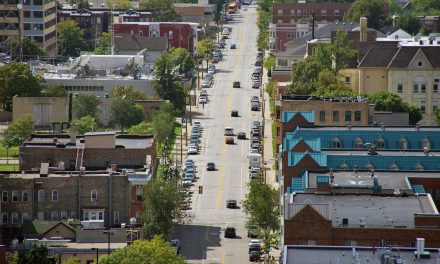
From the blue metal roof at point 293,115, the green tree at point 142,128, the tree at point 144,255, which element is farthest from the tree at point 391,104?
the tree at point 144,255

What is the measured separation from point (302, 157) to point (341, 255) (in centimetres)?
2842

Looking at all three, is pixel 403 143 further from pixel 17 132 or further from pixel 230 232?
pixel 17 132

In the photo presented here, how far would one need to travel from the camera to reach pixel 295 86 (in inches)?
6314

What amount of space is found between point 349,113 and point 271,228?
A: 23.9m

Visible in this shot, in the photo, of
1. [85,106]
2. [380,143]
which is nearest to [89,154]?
[380,143]

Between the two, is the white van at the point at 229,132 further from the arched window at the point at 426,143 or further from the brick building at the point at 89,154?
the arched window at the point at 426,143

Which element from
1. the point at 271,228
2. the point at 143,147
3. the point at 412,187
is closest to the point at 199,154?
the point at 143,147

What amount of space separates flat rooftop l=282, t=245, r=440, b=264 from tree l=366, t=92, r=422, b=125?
67644 mm

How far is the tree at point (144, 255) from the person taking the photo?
89.2 meters

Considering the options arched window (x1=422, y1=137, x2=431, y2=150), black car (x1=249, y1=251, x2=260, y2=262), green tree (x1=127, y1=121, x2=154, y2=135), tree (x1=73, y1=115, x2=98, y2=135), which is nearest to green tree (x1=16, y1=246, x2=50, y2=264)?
black car (x1=249, y1=251, x2=260, y2=262)

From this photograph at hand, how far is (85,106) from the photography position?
160375 mm

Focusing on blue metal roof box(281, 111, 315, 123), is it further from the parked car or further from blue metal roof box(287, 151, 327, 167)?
→ blue metal roof box(287, 151, 327, 167)

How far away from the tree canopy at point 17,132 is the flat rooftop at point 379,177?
49.1 m

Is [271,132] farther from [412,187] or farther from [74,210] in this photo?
[412,187]
